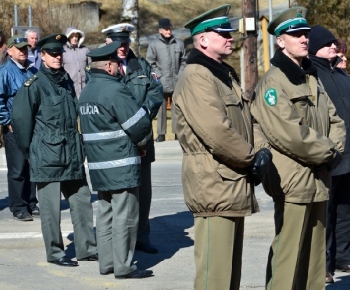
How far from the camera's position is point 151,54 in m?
16.6

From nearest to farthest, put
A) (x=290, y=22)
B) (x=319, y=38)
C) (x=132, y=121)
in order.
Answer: (x=290, y=22)
(x=319, y=38)
(x=132, y=121)

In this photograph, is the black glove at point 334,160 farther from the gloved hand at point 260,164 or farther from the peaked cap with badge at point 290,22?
the peaked cap with badge at point 290,22

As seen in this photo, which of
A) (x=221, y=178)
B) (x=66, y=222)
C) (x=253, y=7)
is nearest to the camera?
(x=221, y=178)

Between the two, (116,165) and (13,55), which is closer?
(116,165)

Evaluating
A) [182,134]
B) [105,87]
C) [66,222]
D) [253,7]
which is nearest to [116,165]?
[105,87]

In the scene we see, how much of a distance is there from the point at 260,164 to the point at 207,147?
13.4 inches

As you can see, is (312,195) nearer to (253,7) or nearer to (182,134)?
(182,134)

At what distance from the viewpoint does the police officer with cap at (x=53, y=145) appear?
8.21m

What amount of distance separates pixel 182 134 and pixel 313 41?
1.88 metres

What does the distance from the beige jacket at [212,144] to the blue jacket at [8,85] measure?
14.6 ft

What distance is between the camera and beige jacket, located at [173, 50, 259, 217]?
5.70m

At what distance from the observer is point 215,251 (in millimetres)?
5852

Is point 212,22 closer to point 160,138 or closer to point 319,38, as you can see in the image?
point 319,38

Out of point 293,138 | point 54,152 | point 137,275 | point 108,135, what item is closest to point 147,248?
point 137,275
